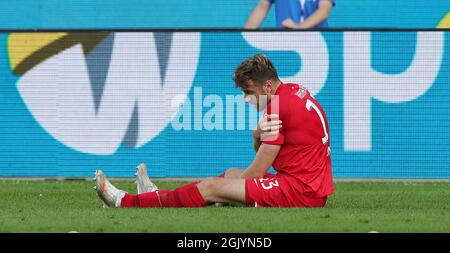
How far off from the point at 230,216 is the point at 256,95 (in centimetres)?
102

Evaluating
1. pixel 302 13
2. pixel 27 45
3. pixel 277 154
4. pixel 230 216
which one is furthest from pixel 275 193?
pixel 27 45

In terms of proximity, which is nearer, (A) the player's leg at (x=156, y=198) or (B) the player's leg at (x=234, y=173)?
(A) the player's leg at (x=156, y=198)

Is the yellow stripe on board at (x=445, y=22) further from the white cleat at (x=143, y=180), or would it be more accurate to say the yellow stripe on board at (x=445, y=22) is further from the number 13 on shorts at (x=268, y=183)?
the number 13 on shorts at (x=268, y=183)

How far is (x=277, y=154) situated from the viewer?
342 inches

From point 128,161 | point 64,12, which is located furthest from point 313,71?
point 64,12

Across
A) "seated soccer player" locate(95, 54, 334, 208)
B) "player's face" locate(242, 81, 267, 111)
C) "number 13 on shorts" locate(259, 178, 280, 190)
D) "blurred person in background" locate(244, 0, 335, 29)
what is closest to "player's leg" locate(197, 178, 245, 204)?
"seated soccer player" locate(95, 54, 334, 208)

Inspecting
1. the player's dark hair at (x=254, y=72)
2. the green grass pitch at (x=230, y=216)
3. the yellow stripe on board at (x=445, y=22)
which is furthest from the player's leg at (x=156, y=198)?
the yellow stripe on board at (x=445, y=22)

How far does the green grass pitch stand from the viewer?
7.57 metres

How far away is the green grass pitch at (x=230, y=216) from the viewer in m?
7.57

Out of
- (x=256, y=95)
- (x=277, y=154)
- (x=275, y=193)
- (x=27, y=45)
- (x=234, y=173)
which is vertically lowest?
(x=275, y=193)

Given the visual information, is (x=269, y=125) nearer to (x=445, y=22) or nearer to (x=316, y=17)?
(x=316, y=17)

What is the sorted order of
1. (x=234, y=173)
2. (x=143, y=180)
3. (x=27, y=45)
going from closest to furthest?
(x=234, y=173) < (x=143, y=180) < (x=27, y=45)
